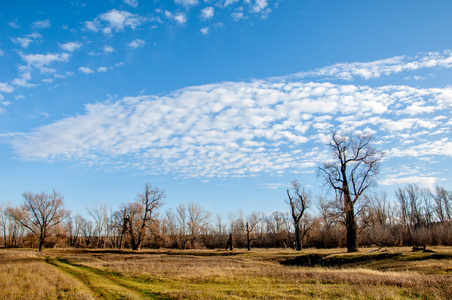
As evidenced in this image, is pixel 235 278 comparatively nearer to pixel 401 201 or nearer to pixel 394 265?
pixel 394 265

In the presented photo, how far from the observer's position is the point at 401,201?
78.6 m

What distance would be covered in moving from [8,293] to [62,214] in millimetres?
57698

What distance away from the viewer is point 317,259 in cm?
2706

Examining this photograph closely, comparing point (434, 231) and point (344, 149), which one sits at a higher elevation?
point (344, 149)

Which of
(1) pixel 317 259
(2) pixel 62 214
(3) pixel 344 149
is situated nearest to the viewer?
(1) pixel 317 259

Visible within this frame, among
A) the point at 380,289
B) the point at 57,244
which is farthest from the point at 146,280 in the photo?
the point at 57,244

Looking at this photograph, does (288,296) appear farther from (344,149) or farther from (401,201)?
(401,201)

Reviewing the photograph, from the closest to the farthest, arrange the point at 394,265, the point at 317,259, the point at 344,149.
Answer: the point at 394,265 → the point at 317,259 → the point at 344,149

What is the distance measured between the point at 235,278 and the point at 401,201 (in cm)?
8056

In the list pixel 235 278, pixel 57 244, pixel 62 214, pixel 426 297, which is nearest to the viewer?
pixel 426 297

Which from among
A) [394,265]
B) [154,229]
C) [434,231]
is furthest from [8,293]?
[434,231]

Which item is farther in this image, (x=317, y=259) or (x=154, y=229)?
(x=154, y=229)

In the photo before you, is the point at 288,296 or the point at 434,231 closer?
the point at 288,296

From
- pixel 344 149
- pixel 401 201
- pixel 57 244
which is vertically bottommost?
pixel 57 244
